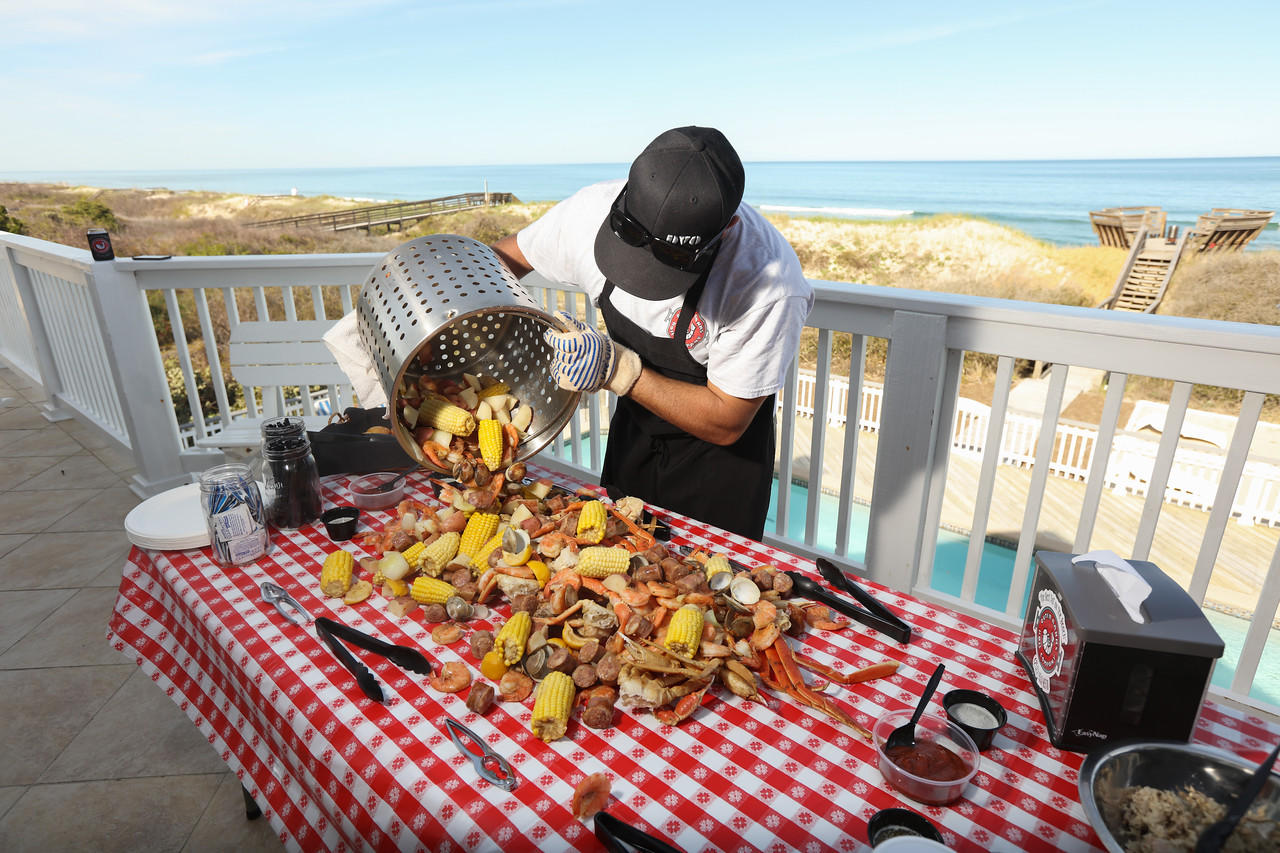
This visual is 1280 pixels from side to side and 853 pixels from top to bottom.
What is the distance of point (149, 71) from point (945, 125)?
69.7 meters

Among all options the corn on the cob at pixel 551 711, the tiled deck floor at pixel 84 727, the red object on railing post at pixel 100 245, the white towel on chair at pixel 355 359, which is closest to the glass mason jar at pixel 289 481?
the white towel on chair at pixel 355 359

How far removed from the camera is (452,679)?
112 cm

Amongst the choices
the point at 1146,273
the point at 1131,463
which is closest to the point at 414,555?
the point at 1131,463

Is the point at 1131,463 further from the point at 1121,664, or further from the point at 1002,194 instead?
the point at 1002,194

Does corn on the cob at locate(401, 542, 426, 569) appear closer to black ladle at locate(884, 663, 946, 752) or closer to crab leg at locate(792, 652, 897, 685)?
crab leg at locate(792, 652, 897, 685)

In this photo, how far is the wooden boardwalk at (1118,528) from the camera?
9023mm

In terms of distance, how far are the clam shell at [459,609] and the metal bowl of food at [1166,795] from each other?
3.41 ft

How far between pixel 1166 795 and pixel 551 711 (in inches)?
33.7

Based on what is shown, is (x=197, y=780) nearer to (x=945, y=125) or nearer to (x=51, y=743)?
(x=51, y=743)

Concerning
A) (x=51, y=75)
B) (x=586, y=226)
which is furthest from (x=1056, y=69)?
(x=51, y=75)

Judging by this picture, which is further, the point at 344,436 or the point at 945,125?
the point at 945,125

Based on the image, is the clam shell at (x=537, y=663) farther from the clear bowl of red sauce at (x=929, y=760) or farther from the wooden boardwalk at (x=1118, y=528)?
the wooden boardwalk at (x=1118, y=528)

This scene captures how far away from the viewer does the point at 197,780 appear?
2.19 meters

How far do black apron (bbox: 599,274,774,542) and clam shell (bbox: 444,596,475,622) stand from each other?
0.81 metres
